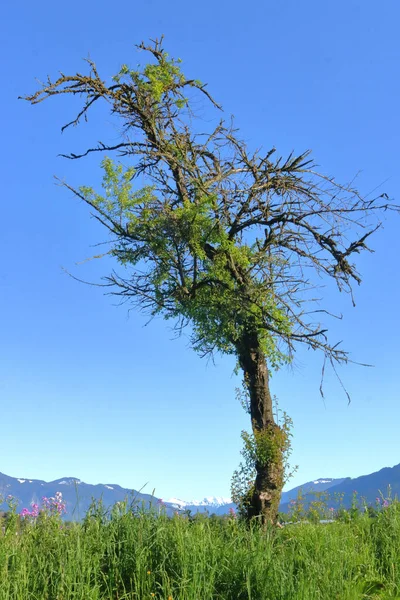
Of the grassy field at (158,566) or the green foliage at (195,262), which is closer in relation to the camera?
the grassy field at (158,566)

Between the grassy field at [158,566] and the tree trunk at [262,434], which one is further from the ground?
the tree trunk at [262,434]

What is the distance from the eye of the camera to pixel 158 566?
661cm

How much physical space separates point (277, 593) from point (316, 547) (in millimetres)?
2135

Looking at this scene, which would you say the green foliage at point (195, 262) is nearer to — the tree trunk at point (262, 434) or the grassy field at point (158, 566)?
the tree trunk at point (262, 434)

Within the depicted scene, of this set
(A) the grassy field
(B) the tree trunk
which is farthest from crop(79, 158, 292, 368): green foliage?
(A) the grassy field

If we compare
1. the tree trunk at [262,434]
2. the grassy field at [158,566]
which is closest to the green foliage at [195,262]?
the tree trunk at [262,434]

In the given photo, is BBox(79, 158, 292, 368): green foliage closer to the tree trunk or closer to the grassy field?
the tree trunk

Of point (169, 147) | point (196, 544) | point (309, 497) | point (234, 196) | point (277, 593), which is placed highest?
point (169, 147)

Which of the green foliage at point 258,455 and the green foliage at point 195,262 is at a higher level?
the green foliage at point 195,262

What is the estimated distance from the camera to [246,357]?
14.2 m

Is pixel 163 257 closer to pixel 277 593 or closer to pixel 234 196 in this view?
pixel 234 196

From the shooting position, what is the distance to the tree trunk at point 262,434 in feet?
43.2

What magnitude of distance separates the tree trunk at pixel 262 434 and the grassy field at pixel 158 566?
482 cm

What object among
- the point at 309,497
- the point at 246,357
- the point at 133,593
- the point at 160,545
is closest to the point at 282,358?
the point at 246,357
